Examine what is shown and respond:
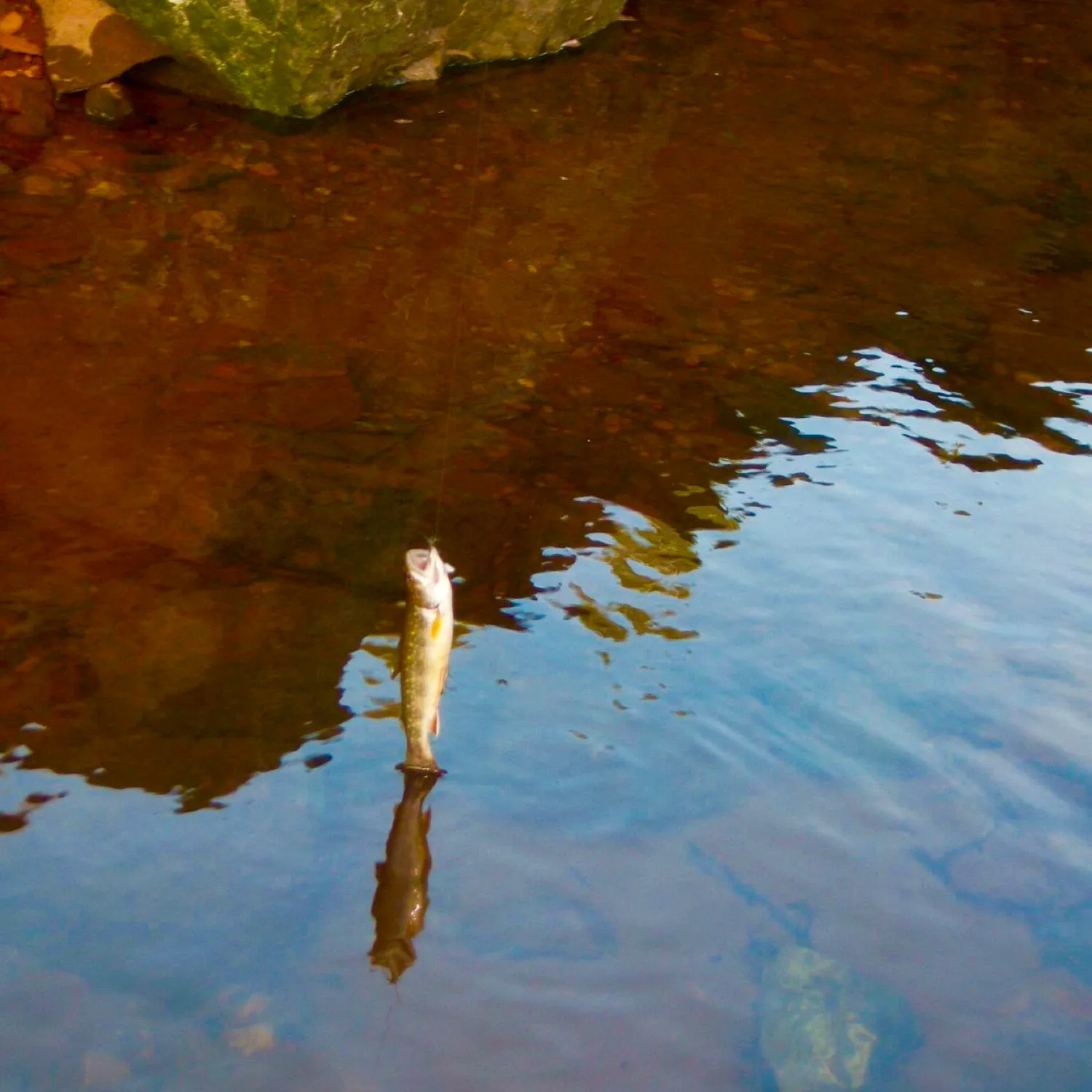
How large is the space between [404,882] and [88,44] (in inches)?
260

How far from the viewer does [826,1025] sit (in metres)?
3.43

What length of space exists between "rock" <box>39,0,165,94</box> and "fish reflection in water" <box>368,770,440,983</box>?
6.07 meters

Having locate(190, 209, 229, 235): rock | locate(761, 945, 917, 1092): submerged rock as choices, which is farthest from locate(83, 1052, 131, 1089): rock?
locate(190, 209, 229, 235): rock

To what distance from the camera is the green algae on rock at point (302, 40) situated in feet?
26.4

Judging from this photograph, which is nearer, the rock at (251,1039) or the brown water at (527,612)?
the rock at (251,1039)

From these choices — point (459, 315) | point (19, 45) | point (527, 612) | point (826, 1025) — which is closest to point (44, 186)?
point (19, 45)

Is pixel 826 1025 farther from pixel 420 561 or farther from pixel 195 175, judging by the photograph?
pixel 195 175

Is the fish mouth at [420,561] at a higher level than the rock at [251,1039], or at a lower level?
higher

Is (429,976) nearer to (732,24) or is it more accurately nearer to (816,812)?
(816,812)

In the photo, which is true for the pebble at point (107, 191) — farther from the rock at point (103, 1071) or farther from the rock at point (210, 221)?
the rock at point (103, 1071)

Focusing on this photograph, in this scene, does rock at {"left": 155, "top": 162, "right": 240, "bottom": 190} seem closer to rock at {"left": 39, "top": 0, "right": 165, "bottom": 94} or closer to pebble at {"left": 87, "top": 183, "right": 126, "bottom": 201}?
pebble at {"left": 87, "top": 183, "right": 126, "bottom": 201}

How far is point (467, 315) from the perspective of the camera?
6801 mm

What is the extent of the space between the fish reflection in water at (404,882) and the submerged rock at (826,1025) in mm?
979

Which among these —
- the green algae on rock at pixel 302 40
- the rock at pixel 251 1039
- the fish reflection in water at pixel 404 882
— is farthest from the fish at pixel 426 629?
the green algae on rock at pixel 302 40
